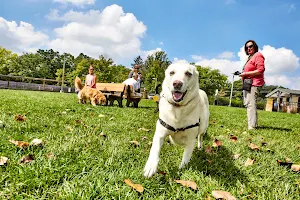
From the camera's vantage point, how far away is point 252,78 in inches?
248

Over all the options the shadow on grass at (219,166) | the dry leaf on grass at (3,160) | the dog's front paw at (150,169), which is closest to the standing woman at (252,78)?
the shadow on grass at (219,166)

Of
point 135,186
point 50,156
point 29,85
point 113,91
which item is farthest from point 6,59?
point 135,186

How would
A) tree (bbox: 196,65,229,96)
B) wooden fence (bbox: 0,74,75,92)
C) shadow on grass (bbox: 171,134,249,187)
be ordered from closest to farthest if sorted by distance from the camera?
shadow on grass (bbox: 171,134,249,187)
wooden fence (bbox: 0,74,75,92)
tree (bbox: 196,65,229,96)

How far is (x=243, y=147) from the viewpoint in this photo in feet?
12.6

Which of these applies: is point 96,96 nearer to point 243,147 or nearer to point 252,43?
point 252,43

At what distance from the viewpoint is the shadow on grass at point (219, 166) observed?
2.42 meters

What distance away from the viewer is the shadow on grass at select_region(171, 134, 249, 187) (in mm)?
2416

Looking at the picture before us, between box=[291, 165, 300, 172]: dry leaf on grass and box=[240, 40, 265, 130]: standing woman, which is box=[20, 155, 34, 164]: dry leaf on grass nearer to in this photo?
box=[291, 165, 300, 172]: dry leaf on grass

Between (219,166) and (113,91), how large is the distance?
8.81 meters

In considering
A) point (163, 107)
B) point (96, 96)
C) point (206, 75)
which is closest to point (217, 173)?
point (163, 107)

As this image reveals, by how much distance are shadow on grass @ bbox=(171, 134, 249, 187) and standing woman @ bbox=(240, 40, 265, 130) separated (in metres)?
3.11

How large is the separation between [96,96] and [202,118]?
25.5 feet

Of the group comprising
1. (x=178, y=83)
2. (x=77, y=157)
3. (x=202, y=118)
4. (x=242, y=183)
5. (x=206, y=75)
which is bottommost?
(x=242, y=183)

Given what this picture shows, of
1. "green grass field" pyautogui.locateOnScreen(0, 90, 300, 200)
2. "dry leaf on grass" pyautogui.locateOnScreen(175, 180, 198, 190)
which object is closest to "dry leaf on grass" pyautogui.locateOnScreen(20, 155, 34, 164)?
"green grass field" pyautogui.locateOnScreen(0, 90, 300, 200)
